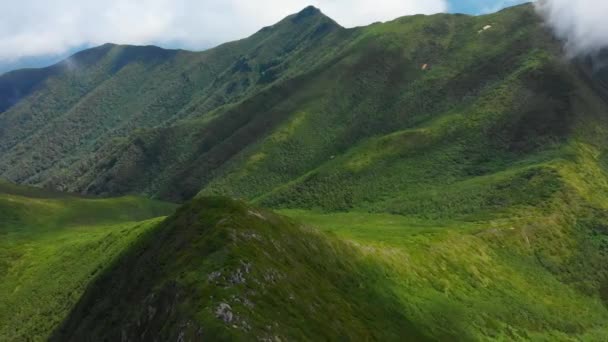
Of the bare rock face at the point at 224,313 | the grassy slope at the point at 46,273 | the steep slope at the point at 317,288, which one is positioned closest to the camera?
the bare rock face at the point at 224,313

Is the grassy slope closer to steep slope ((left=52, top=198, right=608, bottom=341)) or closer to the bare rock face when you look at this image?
steep slope ((left=52, top=198, right=608, bottom=341))

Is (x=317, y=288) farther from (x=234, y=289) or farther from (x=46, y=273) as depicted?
(x=46, y=273)

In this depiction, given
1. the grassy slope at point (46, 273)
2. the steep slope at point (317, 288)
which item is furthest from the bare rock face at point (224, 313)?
the grassy slope at point (46, 273)

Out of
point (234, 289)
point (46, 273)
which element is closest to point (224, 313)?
point (234, 289)

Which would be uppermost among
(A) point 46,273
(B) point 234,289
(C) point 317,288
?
(B) point 234,289

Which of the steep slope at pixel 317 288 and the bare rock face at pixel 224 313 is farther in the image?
the steep slope at pixel 317 288

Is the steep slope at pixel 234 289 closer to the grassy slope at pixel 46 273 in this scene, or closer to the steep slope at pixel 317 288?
the steep slope at pixel 317 288

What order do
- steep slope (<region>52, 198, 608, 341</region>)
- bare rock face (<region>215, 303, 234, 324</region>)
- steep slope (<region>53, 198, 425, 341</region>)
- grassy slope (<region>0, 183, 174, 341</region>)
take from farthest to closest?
grassy slope (<region>0, 183, 174, 341</region>) < steep slope (<region>52, 198, 608, 341</region>) < steep slope (<region>53, 198, 425, 341</region>) < bare rock face (<region>215, 303, 234, 324</region>)

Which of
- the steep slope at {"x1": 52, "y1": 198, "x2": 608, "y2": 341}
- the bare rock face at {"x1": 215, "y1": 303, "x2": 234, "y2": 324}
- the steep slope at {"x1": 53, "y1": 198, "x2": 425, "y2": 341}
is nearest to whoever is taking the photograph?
the bare rock face at {"x1": 215, "y1": 303, "x2": 234, "y2": 324}

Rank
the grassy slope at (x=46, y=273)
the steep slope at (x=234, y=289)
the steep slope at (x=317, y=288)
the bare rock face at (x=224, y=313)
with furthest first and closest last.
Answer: the grassy slope at (x=46, y=273) → the steep slope at (x=317, y=288) → the steep slope at (x=234, y=289) → the bare rock face at (x=224, y=313)

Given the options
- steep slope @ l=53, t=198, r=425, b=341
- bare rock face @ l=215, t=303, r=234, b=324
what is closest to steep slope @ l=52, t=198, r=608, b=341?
bare rock face @ l=215, t=303, r=234, b=324

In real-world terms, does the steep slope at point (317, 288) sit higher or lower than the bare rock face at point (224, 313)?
lower

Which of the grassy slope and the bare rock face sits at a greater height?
the bare rock face

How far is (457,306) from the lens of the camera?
113625 mm
